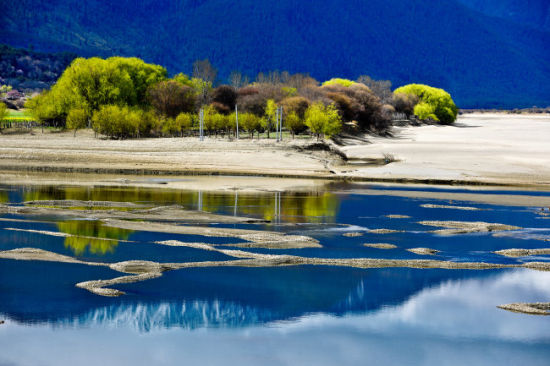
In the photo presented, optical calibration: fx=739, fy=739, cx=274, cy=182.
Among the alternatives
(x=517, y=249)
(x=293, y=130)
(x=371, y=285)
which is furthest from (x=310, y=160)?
(x=371, y=285)

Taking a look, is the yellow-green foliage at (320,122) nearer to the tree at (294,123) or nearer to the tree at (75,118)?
the tree at (294,123)

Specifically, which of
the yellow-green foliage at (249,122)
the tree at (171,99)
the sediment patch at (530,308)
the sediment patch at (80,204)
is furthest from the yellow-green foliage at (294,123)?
the sediment patch at (530,308)

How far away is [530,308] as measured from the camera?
16734mm

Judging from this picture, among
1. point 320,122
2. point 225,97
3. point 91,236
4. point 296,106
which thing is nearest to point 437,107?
point 225,97

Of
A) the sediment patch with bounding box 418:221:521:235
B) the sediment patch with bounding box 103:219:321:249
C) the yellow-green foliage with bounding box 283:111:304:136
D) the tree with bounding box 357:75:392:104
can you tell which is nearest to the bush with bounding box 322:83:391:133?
the yellow-green foliage with bounding box 283:111:304:136

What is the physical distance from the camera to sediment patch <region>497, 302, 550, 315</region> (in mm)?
16578

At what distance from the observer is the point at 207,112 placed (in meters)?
82.6

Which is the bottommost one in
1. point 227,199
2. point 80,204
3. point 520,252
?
point 520,252

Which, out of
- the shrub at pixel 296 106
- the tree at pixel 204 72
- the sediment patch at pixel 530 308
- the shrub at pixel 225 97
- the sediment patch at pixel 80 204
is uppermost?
the tree at pixel 204 72

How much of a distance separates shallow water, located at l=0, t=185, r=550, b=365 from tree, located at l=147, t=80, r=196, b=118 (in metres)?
65.9

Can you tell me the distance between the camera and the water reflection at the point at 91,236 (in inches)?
843

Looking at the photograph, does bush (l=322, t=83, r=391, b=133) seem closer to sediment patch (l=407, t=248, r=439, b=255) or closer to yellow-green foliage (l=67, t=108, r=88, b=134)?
yellow-green foliage (l=67, t=108, r=88, b=134)

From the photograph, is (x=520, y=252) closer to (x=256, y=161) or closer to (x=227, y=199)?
(x=227, y=199)

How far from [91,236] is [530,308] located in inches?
523
